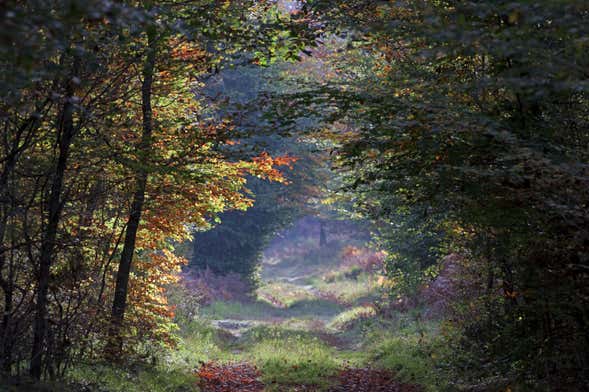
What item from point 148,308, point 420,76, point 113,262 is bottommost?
point 148,308

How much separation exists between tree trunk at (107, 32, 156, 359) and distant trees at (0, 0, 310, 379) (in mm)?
23

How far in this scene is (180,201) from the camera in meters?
9.73

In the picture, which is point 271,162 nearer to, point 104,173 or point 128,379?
point 104,173

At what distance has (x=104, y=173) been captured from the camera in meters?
8.05

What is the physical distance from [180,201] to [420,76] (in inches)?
163

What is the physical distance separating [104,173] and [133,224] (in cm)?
196

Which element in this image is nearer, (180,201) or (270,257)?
(180,201)

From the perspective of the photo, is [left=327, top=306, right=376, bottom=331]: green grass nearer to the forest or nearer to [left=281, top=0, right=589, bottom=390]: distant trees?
the forest

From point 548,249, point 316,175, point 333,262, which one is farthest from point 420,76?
point 333,262

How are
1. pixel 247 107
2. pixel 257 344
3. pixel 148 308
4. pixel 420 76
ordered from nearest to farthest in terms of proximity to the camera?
1. pixel 247 107
2. pixel 420 76
3. pixel 148 308
4. pixel 257 344

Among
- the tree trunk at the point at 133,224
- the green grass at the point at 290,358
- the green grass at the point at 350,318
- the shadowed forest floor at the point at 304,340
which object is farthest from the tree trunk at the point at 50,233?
the green grass at the point at 350,318

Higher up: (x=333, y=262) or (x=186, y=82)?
(x=186, y=82)

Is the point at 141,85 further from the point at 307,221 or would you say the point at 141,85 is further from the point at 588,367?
the point at 307,221

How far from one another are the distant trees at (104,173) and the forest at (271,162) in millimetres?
46
